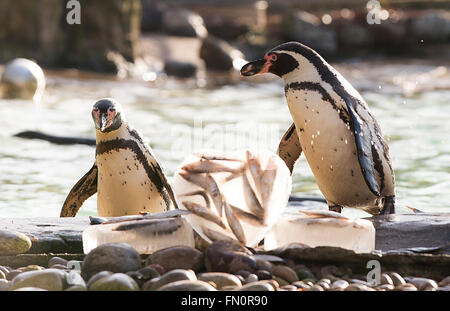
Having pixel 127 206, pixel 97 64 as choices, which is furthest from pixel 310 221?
pixel 97 64

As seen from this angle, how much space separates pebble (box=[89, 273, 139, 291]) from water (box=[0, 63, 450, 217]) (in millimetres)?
2560

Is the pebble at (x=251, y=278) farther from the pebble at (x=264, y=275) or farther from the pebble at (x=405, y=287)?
the pebble at (x=405, y=287)

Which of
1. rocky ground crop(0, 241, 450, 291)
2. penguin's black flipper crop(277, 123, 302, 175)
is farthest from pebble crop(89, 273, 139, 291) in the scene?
penguin's black flipper crop(277, 123, 302, 175)

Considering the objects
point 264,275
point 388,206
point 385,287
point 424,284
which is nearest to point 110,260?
point 264,275

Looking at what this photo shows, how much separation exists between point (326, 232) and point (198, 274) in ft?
1.74

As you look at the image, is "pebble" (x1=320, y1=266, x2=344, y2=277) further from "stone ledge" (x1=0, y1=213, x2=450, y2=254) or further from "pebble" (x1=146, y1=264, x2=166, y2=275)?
"pebble" (x1=146, y1=264, x2=166, y2=275)

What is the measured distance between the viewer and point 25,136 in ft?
26.8

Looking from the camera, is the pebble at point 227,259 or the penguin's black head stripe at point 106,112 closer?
the pebble at point 227,259

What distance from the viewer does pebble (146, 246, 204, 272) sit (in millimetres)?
2936

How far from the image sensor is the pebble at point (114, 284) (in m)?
2.64

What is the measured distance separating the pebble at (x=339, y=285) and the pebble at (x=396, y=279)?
0.18m

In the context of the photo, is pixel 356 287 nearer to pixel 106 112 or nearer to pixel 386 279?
pixel 386 279

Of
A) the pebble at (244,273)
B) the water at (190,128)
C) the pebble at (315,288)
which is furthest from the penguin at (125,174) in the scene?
the pebble at (315,288)

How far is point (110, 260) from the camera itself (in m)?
2.89
